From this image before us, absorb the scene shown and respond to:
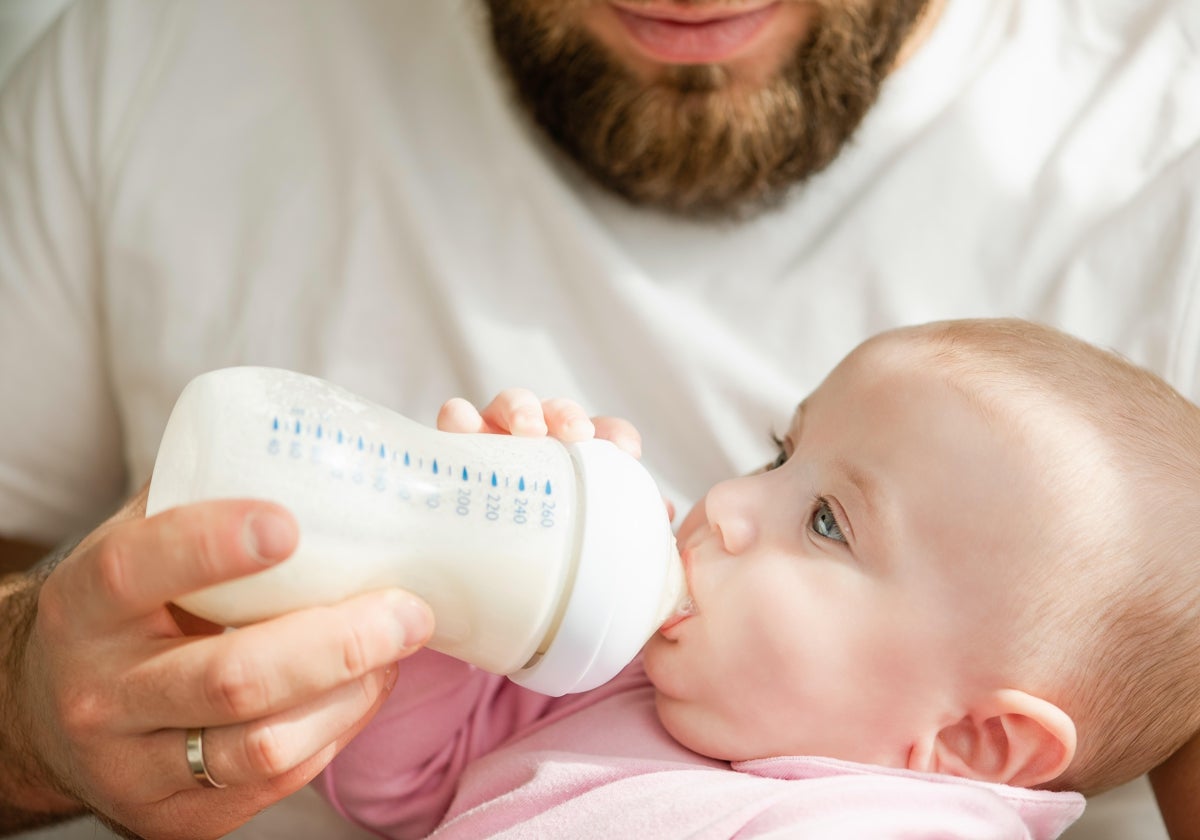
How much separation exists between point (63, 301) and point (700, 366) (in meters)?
0.90

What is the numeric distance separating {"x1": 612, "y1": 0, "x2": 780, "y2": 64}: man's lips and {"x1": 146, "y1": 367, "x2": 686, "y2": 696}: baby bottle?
0.66 meters

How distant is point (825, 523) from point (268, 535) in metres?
0.50

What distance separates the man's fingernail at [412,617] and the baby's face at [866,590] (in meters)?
0.27

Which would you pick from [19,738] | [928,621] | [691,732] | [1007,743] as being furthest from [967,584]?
[19,738]

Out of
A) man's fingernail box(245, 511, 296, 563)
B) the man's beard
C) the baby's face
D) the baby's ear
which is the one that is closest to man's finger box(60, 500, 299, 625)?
man's fingernail box(245, 511, 296, 563)

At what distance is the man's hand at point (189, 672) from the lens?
76cm

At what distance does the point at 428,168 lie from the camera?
4.92 ft

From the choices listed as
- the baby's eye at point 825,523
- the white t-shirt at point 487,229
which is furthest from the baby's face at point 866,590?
the white t-shirt at point 487,229

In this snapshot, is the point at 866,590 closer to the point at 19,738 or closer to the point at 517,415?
the point at 517,415

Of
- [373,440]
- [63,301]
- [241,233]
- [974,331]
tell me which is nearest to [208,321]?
[241,233]

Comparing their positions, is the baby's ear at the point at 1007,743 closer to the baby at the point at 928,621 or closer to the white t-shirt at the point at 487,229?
the baby at the point at 928,621

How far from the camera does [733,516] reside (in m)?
1.02

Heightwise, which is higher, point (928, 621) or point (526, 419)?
point (526, 419)

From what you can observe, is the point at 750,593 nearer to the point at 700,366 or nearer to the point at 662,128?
the point at 700,366
